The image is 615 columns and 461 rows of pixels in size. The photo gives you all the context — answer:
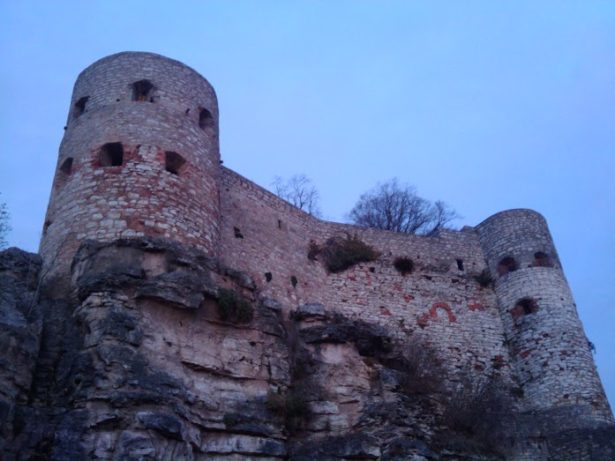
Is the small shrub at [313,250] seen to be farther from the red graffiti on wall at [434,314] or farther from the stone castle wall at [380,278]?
the red graffiti on wall at [434,314]

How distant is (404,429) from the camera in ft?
44.3

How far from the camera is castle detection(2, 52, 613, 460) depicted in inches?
516

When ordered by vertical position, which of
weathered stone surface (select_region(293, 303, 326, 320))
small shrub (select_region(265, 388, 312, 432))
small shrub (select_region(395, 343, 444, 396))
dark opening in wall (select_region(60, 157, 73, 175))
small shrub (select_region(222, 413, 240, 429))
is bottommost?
small shrub (select_region(222, 413, 240, 429))

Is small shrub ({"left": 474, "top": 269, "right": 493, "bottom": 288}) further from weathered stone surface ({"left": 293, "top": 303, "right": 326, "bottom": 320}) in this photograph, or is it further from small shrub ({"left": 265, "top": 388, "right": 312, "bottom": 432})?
small shrub ({"left": 265, "top": 388, "right": 312, "bottom": 432})

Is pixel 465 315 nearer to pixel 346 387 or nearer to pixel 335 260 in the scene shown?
pixel 335 260

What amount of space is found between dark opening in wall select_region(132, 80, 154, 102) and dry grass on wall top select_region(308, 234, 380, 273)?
6.48 m

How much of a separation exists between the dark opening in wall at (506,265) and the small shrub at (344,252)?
433cm

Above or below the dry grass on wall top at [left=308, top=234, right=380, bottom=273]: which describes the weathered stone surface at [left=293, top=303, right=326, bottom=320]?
below

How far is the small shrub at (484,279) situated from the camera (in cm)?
2153

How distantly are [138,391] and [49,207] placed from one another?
5937 mm

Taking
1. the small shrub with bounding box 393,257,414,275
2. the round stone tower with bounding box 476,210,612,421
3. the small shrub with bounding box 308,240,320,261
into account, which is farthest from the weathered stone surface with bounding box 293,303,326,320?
the round stone tower with bounding box 476,210,612,421

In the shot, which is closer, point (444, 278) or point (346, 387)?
point (346, 387)

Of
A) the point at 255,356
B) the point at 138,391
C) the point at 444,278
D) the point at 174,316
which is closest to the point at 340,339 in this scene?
the point at 255,356

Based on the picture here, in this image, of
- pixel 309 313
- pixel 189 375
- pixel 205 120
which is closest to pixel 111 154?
pixel 205 120
